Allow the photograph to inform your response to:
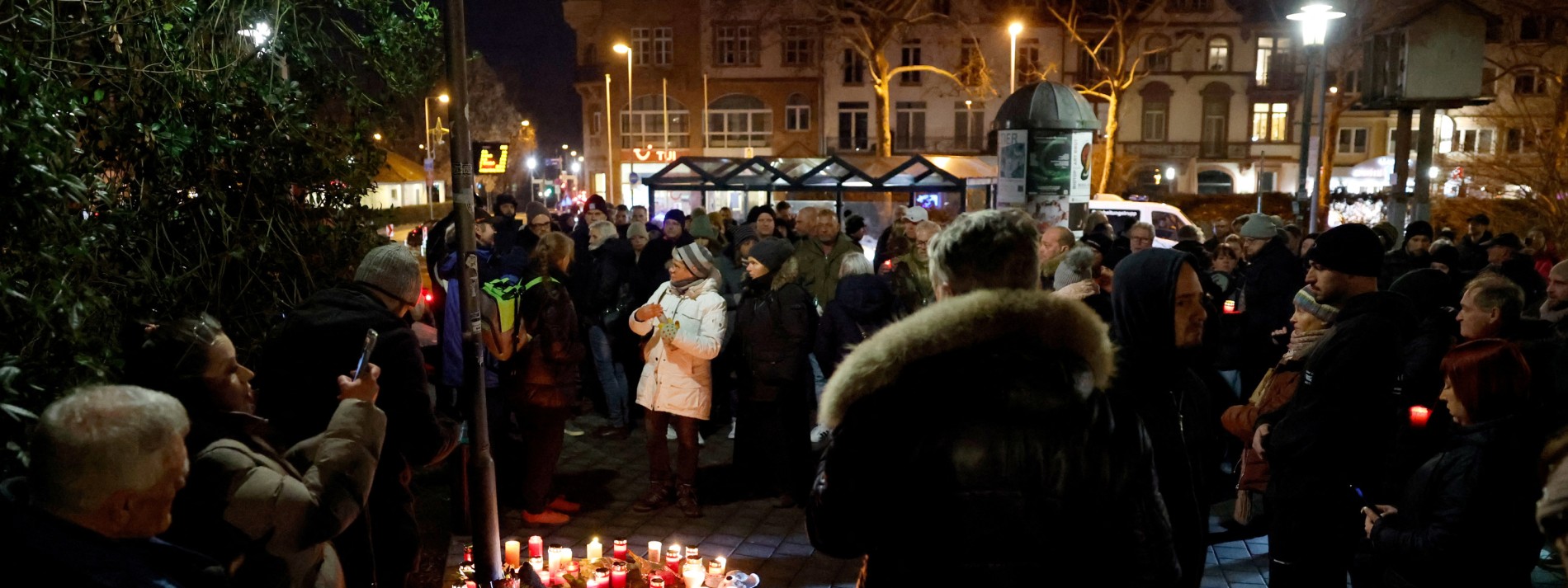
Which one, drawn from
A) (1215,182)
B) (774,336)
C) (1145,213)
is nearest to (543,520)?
(774,336)

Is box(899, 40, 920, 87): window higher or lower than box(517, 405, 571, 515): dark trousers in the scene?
higher

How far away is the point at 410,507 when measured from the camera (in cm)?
432

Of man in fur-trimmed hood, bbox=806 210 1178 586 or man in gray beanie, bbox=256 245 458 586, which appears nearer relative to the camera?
man in fur-trimmed hood, bbox=806 210 1178 586

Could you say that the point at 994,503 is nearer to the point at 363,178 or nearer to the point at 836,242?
the point at 363,178

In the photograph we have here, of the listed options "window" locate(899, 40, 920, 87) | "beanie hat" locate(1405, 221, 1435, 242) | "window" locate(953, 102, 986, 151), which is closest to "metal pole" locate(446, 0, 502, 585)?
"beanie hat" locate(1405, 221, 1435, 242)

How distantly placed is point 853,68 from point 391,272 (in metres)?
48.2

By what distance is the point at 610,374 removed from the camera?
9.45m

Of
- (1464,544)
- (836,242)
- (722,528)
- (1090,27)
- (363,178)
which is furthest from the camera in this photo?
(1090,27)

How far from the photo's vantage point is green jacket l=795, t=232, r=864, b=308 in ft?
30.3

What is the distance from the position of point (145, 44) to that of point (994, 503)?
12.1 feet

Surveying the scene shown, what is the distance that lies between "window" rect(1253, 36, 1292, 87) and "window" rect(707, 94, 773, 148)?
82.5 feet

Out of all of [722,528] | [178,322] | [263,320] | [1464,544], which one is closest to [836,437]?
[178,322]

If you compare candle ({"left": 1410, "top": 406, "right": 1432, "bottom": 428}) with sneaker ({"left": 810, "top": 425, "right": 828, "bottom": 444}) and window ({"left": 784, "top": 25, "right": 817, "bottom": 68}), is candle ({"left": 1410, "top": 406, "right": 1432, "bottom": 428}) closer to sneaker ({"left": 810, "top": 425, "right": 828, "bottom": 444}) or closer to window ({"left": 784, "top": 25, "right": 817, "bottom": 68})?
sneaker ({"left": 810, "top": 425, "right": 828, "bottom": 444})

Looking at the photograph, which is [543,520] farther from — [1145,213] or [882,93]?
[882,93]
